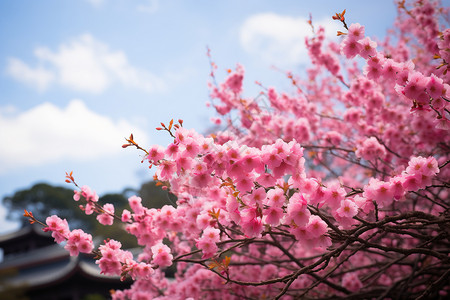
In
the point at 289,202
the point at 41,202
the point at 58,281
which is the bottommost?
the point at 289,202

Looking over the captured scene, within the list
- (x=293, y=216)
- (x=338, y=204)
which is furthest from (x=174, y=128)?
(x=338, y=204)

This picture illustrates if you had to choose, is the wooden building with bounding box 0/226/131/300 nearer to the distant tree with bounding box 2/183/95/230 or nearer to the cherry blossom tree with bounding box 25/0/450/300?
the cherry blossom tree with bounding box 25/0/450/300

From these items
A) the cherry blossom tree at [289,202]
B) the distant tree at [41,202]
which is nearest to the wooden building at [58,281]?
the cherry blossom tree at [289,202]

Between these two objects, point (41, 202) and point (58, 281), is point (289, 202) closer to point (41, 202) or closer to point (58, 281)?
point (58, 281)

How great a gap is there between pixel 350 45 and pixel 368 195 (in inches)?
47.0

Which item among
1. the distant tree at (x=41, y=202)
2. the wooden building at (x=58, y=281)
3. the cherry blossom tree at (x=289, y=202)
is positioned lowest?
the cherry blossom tree at (x=289, y=202)

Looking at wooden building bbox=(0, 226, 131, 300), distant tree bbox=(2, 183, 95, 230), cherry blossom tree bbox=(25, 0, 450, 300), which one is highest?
distant tree bbox=(2, 183, 95, 230)

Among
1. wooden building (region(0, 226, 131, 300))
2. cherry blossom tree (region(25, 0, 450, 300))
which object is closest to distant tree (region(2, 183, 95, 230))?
→ wooden building (region(0, 226, 131, 300))

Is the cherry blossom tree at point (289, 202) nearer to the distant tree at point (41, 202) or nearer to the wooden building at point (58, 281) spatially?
the wooden building at point (58, 281)

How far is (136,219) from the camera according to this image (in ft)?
11.5

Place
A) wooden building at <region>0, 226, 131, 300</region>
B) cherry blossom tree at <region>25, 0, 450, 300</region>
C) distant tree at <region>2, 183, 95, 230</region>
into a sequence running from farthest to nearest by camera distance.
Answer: distant tree at <region>2, 183, 95, 230</region>
wooden building at <region>0, 226, 131, 300</region>
cherry blossom tree at <region>25, 0, 450, 300</region>

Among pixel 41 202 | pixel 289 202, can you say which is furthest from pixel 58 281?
pixel 41 202

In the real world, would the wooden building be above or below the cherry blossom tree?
above

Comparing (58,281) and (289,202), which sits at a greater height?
(58,281)
